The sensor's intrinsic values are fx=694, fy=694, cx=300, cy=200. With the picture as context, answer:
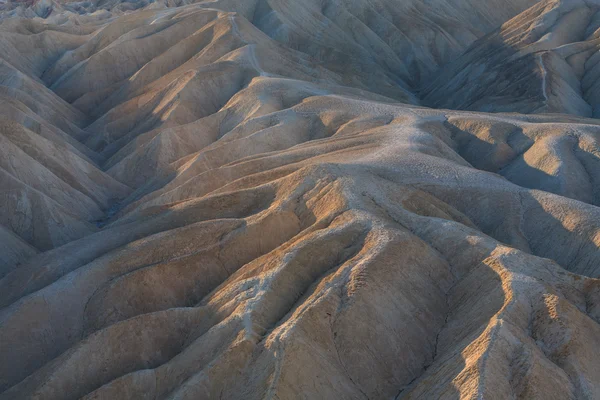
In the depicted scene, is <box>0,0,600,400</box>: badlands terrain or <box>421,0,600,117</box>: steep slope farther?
<box>421,0,600,117</box>: steep slope

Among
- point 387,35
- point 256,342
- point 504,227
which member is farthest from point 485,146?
point 387,35

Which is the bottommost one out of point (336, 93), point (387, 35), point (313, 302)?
point (387, 35)

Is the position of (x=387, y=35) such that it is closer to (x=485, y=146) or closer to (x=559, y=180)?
(x=485, y=146)

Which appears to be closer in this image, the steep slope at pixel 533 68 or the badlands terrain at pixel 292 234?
the badlands terrain at pixel 292 234

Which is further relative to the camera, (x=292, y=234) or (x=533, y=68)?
(x=533, y=68)

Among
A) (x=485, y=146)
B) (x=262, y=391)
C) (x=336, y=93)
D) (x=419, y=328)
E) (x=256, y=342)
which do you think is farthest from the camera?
(x=336, y=93)

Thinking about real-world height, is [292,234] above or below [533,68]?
above

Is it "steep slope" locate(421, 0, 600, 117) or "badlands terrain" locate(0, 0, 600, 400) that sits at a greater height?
"badlands terrain" locate(0, 0, 600, 400)

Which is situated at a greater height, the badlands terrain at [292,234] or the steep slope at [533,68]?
the badlands terrain at [292,234]
